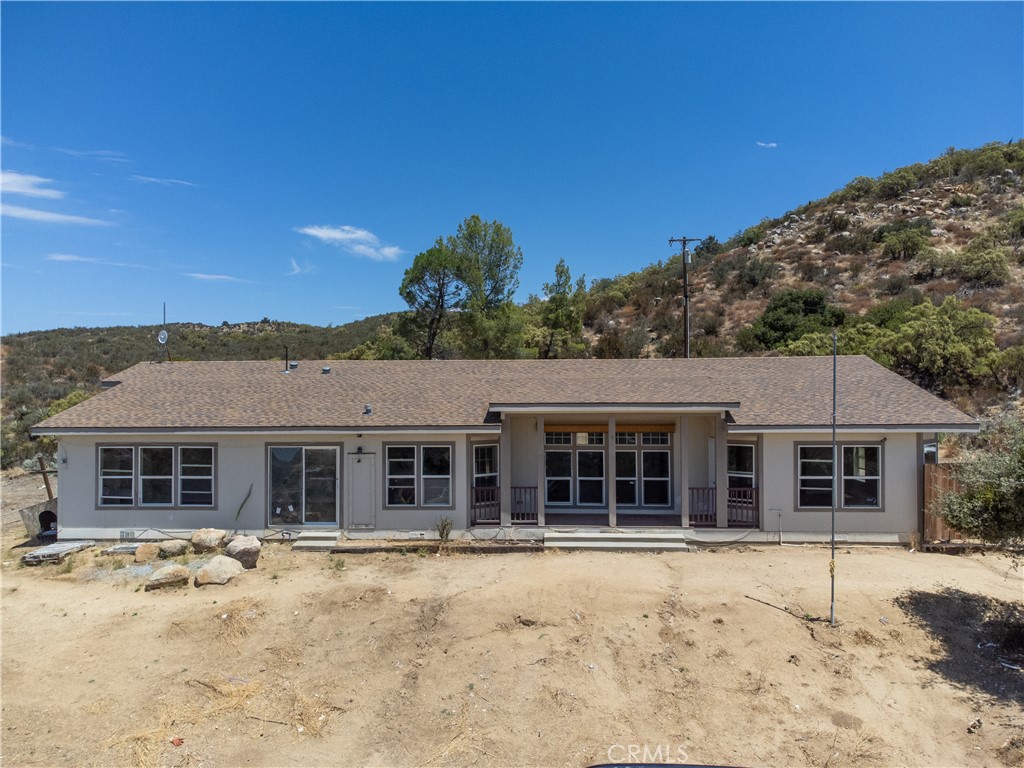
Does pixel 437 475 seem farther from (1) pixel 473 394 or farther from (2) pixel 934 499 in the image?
(2) pixel 934 499

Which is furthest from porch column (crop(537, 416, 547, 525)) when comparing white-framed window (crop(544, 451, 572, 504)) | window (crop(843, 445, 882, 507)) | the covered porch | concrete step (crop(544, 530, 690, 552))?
window (crop(843, 445, 882, 507))

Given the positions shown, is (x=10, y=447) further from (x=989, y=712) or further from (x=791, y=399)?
(x=989, y=712)

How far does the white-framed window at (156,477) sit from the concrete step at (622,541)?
927 centimetres

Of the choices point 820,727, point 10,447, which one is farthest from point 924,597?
point 10,447

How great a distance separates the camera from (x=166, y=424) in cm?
1385

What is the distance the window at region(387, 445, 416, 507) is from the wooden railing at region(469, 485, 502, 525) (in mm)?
1495

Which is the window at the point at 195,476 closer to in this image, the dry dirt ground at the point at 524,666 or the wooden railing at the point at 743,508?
the dry dirt ground at the point at 524,666

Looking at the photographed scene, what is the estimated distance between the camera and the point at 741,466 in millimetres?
14008

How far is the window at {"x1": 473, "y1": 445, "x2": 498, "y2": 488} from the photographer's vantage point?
14.3m

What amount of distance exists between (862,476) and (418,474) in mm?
10293

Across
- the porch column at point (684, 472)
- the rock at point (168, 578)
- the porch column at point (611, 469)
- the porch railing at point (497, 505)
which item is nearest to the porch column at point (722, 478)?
the porch column at point (684, 472)

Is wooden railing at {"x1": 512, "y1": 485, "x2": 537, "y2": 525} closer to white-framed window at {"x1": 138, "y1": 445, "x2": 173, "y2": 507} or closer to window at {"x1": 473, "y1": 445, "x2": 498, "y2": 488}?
window at {"x1": 473, "y1": 445, "x2": 498, "y2": 488}

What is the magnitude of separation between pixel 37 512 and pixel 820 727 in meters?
17.8

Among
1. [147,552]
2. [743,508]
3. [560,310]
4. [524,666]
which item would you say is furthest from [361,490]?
[560,310]
